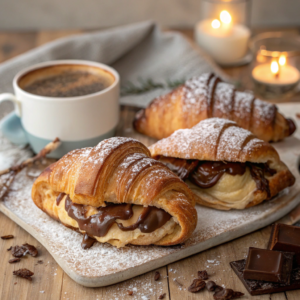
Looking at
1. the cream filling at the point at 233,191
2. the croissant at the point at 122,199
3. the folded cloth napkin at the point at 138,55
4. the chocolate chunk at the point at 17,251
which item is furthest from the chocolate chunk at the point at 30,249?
the folded cloth napkin at the point at 138,55

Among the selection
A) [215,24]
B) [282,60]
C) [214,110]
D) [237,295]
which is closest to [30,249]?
[237,295]

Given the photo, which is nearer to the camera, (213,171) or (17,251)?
(17,251)

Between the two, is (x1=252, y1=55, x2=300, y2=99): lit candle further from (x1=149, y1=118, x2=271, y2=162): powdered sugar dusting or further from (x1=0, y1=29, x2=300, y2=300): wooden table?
(x1=0, y1=29, x2=300, y2=300): wooden table

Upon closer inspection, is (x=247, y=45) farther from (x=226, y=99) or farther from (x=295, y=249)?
(x=295, y=249)

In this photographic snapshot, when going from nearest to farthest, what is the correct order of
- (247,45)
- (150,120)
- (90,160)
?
(90,160) < (150,120) < (247,45)

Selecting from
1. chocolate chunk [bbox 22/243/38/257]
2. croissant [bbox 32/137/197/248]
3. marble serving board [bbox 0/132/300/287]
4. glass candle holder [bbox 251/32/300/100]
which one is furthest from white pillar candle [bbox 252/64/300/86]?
chocolate chunk [bbox 22/243/38/257]

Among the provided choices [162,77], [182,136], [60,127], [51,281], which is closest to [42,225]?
[51,281]

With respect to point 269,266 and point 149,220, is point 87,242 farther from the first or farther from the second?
point 269,266
